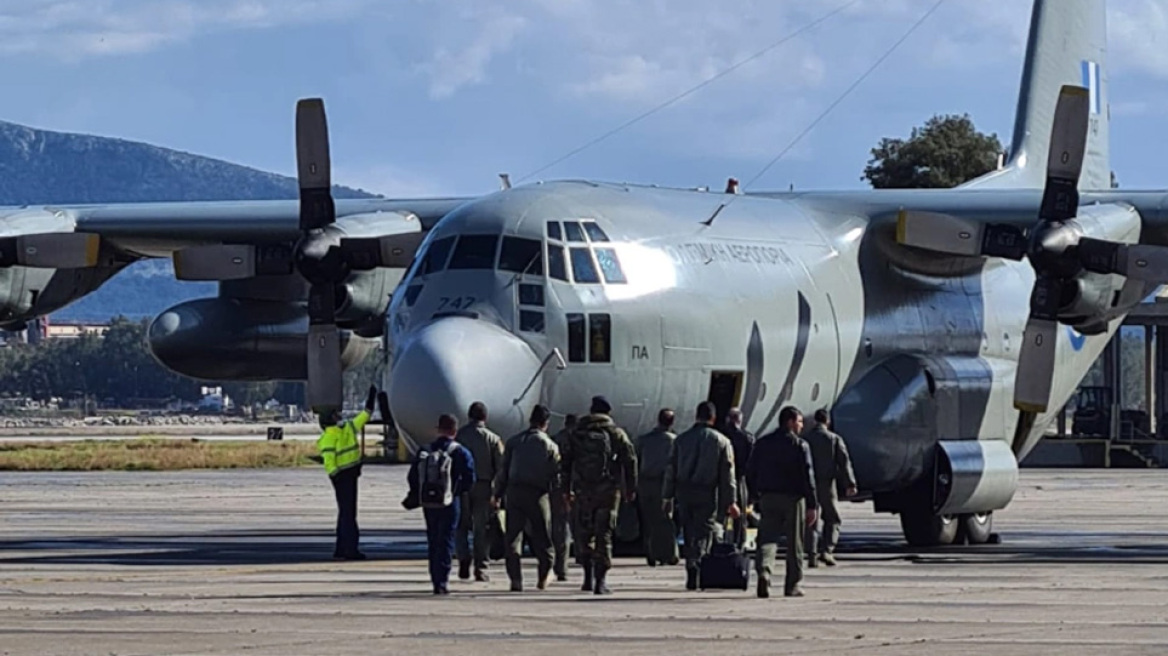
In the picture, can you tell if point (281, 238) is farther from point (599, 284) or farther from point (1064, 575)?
point (1064, 575)

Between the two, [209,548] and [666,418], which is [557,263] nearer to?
[666,418]

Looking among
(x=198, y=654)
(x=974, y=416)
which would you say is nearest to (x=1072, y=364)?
(x=974, y=416)

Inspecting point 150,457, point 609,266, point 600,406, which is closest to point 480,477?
point 600,406

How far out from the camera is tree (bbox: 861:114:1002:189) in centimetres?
6962

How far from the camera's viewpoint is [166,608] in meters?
15.9

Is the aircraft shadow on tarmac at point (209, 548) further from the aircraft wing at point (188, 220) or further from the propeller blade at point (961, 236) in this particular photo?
the propeller blade at point (961, 236)

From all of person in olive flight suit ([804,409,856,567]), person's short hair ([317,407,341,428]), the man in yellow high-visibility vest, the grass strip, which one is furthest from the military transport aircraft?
the grass strip

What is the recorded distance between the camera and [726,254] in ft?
75.1

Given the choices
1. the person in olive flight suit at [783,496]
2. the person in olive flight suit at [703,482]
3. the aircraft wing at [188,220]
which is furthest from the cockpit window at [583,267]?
the aircraft wing at [188,220]

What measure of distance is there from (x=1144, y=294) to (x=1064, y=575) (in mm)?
5855

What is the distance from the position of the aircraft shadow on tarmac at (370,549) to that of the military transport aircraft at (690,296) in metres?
0.85

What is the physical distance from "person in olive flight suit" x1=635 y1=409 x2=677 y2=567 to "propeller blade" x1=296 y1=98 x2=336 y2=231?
18.3 ft

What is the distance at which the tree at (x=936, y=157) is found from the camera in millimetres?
69625

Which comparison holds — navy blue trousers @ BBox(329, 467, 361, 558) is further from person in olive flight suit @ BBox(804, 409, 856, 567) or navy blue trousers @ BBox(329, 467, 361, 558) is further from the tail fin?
the tail fin
